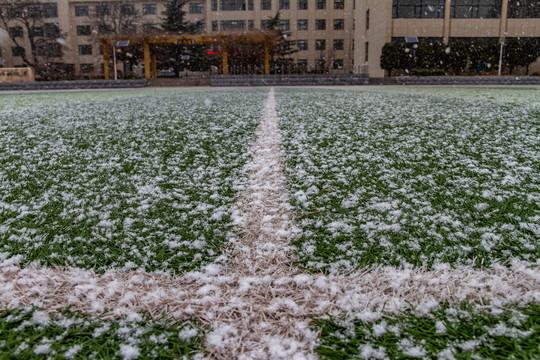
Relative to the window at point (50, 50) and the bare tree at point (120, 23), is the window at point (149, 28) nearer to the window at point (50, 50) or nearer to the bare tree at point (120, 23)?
the bare tree at point (120, 23)

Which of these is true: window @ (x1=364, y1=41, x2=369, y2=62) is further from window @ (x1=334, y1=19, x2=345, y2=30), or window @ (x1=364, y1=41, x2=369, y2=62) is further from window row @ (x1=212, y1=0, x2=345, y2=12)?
window row @ (x1=212, y1=0, x2=345, y2=12)

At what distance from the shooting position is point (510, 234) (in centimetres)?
135

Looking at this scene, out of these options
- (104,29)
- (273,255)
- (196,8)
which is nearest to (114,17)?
(104,29)

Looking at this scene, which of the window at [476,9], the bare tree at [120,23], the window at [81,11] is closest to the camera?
the window at [476,9]

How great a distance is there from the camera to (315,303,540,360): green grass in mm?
796

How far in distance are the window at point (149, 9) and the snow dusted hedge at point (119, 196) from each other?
5134 centimetres

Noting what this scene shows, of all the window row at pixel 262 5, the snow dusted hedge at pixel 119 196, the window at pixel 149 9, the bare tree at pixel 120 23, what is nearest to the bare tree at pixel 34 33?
the bare tree at pixel 120 23

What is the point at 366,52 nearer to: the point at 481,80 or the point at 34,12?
the point at 481,80

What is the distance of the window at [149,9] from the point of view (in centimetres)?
4916

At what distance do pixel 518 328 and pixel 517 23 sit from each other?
1305 inches

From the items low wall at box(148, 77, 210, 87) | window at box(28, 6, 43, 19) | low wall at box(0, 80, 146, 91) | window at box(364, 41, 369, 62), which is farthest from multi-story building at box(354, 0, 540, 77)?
window at box(28, 6, 43, 19)

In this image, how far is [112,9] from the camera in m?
44.3

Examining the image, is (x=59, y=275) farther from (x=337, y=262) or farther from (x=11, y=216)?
(x=337, y=262)

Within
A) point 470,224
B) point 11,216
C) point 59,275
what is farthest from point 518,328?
point 11,216
